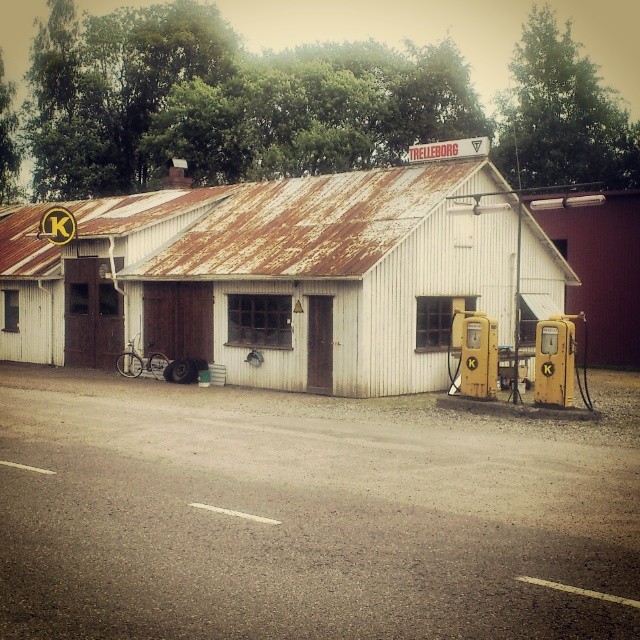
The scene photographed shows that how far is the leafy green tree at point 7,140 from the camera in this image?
5528 cm

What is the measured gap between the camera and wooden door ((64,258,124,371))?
2622 centimetres

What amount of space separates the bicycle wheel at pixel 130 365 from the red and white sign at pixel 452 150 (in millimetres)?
9807

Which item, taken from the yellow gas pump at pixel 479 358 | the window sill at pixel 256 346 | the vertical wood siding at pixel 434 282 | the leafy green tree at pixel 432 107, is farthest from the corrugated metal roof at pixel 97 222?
the leafy green tree at pixel 432 107

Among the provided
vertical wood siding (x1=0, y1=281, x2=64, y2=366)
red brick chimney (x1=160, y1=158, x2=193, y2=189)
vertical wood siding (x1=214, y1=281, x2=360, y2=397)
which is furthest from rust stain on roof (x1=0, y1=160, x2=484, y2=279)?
red brick chimney (x1=160, y1=158, x2=193, y2=189)

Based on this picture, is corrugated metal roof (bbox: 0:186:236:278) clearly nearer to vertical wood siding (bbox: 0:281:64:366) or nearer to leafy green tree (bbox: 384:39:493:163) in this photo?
vertical wood siding (bbox: 0:281:64:366)

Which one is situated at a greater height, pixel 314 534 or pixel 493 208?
pixel 493 208

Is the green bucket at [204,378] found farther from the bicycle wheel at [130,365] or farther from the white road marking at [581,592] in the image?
the white road marking at [581,592]

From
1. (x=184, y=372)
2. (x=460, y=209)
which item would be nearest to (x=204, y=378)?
(x=184, y=372)

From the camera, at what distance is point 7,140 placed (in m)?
56.5

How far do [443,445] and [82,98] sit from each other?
4954cm

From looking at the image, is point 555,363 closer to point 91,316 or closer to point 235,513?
point 235,513

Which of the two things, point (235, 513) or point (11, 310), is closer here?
point (235, 513)

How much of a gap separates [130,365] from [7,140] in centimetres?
3707

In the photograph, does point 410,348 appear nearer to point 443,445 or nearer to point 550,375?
point 550,375
